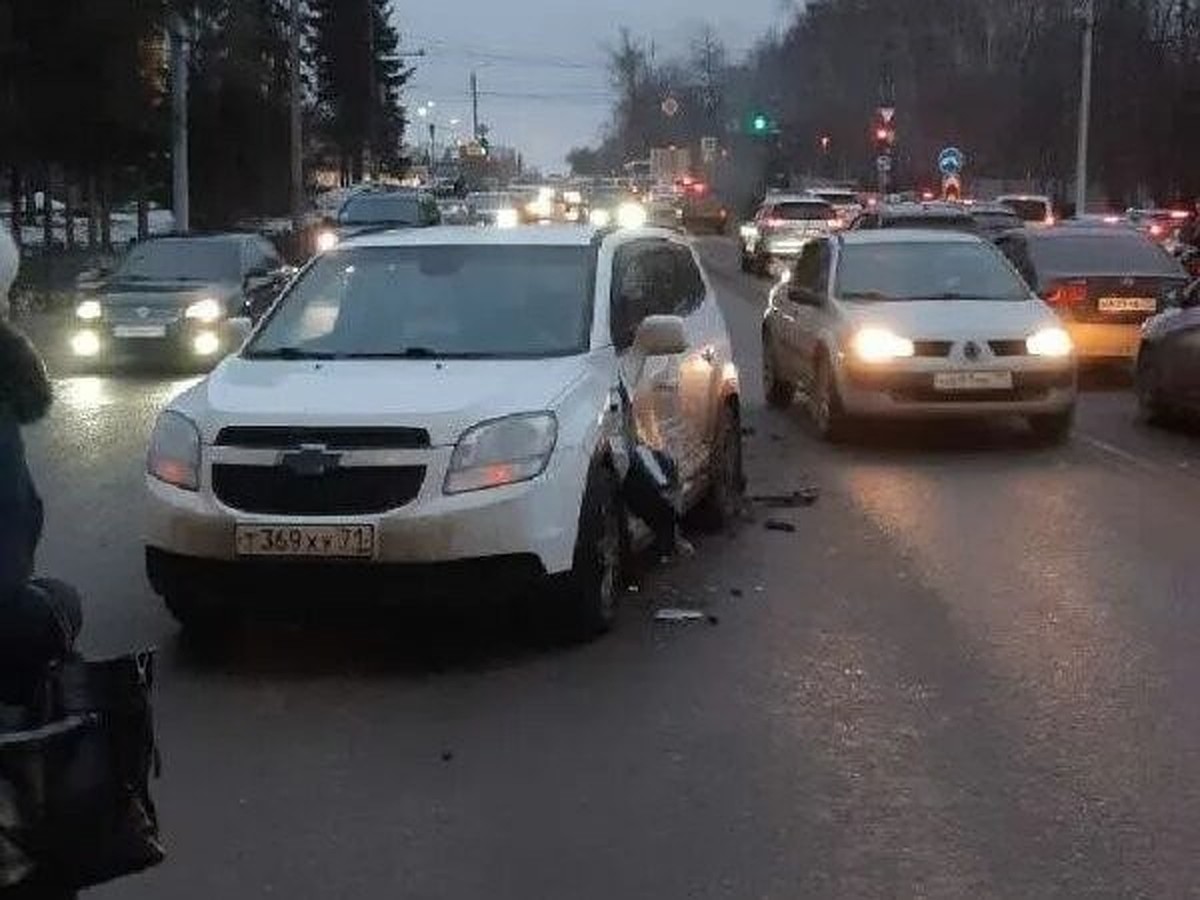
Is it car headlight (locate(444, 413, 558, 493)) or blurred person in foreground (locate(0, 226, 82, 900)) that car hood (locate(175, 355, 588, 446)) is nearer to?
car headlight (locate(444, 413, 558, 493))

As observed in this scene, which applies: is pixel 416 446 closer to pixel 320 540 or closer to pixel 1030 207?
pixel 320 540

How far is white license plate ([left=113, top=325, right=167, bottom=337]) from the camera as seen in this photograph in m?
20.8

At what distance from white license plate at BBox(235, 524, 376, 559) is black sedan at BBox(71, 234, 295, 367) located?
12978 mm

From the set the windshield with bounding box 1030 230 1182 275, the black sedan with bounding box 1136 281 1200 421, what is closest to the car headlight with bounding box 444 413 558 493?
the black sedan with bounding box 1136 281 1200 421

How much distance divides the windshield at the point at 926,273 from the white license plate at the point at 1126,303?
3.75 meters

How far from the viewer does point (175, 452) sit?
7.86 m

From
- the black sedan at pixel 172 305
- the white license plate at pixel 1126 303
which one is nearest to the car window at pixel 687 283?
the white license plate at pixel 1126 303

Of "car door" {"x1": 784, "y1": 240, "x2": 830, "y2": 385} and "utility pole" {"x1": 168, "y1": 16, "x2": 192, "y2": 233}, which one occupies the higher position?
"utility pole" {"x1": 168, "y1": 16, "x2": 192, "y2": 233}

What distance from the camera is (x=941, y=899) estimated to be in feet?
16.6

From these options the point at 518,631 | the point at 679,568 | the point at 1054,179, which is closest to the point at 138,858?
the point at 518,631

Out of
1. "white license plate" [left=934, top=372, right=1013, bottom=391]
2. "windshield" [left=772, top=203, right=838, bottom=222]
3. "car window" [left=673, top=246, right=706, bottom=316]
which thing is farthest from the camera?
"windshield" [left=772, top=203, right=838, bottom=222]

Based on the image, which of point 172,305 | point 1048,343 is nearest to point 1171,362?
point 1048,343

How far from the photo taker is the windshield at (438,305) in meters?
8.83

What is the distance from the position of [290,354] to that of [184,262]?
13.9 metres
